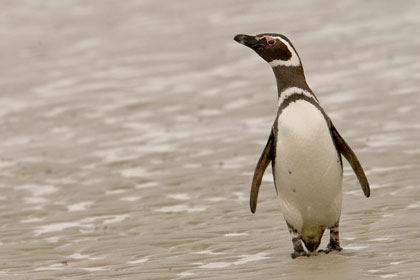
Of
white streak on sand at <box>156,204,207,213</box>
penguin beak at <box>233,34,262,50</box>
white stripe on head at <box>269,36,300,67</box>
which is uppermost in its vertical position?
penguin beak at <box>233,34,262,50</box>

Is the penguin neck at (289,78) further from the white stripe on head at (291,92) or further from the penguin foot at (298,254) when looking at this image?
the penguin foot at (298,254)

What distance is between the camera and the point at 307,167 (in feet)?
19.8

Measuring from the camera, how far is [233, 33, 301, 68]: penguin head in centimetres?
627

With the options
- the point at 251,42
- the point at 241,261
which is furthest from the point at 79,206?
the point at 251,42

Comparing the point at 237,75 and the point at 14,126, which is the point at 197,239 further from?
the point at 237,75

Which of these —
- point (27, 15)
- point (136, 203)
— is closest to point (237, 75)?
point (136, 203)

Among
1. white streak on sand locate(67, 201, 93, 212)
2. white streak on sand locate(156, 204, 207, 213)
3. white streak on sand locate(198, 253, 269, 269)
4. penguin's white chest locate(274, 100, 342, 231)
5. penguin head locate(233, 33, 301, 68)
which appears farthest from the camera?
white streak on sand locate(67, 201, 93, 212)

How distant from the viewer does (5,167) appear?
31.7 ft

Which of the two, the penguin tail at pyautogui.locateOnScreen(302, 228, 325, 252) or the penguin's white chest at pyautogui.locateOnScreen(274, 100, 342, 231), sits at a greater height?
the penguin's white chest at pyautogui.locateOnScreen(274, 100, 342, 231)

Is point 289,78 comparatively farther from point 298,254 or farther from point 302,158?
point 298,254

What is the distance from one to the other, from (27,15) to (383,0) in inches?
212

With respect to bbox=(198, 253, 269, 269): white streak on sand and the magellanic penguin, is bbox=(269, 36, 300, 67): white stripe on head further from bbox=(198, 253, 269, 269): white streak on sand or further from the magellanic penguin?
bbox=(198, 253, 269, 269): white streak on sand

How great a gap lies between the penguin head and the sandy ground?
1.11m

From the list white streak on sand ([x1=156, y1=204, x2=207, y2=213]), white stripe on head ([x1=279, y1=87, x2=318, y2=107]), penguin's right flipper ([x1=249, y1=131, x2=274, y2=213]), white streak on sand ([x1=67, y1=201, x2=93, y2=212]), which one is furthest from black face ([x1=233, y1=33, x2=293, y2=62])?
white streak on sand ([x1=67, y1=201, x2=93, y2=212])
